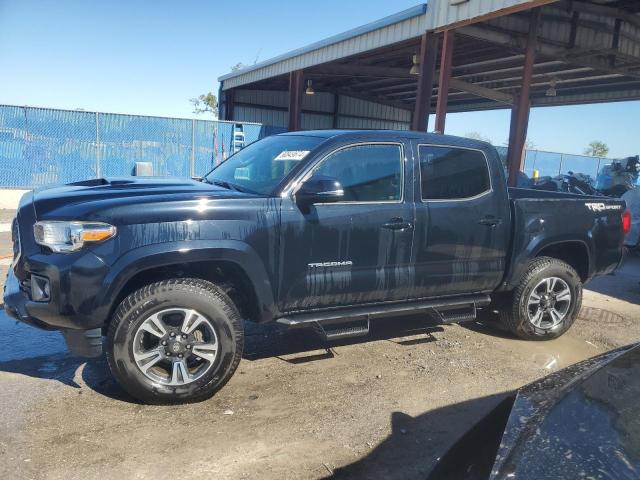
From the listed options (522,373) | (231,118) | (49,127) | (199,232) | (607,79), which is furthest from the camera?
(231,118)

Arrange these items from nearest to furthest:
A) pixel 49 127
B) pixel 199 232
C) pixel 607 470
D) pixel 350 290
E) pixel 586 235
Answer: pixel 607 470 → pixel 199 232 → pixel 350 290 → pixel 586 235 → pixel 49 127

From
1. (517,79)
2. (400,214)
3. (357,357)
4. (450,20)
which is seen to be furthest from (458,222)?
(517,79)

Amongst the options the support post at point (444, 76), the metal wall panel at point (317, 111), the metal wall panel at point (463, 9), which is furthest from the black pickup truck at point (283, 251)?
the metal wall panel at point (317, 111)

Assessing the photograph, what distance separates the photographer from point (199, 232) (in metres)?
3.39

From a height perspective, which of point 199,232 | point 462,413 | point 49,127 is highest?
point 49,127

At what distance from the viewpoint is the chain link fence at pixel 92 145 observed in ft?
50.7

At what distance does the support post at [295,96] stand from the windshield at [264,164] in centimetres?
1578

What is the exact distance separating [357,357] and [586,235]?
8.70ft

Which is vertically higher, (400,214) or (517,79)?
(517,79)

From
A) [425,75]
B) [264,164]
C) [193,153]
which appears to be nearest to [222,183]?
[264,164]

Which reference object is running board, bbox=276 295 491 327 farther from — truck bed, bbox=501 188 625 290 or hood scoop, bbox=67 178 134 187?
hood scoop, bbox=67 178 134 187

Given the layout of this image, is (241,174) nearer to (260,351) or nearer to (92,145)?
(260,351)

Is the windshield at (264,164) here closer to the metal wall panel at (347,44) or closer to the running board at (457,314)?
the running board at (457,314)

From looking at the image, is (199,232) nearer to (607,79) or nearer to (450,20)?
(450,20)
